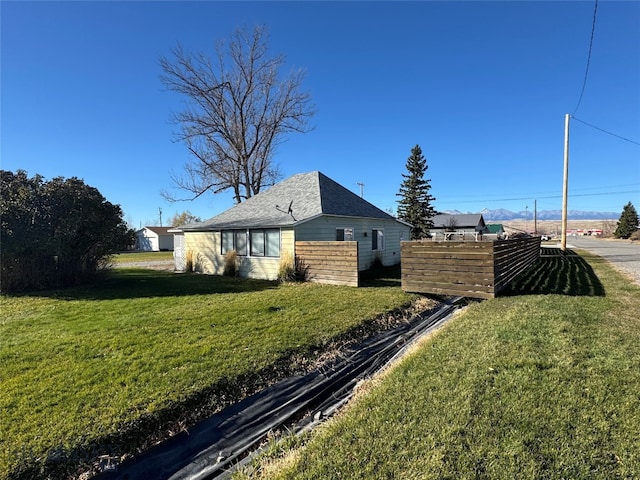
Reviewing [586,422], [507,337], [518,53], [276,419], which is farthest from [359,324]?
[518,53]

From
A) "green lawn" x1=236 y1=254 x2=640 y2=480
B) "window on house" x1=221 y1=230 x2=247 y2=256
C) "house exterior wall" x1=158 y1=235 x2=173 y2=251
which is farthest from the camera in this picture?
"house exterior wall" x1=158 y1=235 x2=173 y2=251

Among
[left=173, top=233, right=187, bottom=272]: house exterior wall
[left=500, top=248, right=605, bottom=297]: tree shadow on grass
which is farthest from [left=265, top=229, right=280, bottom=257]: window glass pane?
[left=500, top=248, right=605, bottom=297]: tree shadow on grass

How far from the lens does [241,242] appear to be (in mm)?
13617

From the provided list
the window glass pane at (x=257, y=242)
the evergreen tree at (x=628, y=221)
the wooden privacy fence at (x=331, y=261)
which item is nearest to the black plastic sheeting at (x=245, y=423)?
the wooden privacy fence at (x=331, y=261)

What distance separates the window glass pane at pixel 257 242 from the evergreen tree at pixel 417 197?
2299cm

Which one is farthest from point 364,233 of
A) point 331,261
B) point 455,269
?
point 455,269

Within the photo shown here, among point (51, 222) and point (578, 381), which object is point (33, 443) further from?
point (51, 222)

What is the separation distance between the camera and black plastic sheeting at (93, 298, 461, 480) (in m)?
2.44

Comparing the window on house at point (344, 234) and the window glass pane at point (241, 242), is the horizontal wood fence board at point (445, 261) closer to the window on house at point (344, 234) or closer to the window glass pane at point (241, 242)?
the window on house at point (344, 234)

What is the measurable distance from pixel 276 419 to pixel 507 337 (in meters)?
3.77

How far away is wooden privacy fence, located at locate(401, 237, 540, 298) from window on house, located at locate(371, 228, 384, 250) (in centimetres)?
634

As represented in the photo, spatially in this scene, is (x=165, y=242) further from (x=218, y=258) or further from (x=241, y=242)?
(x=241, y=242)

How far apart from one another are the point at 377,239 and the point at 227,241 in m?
7.35

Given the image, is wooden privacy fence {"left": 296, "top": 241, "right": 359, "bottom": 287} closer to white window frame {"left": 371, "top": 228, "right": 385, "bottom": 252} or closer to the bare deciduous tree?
white window frame {"left": 371, "top": 228, "right": 385, "bottom": 252}
